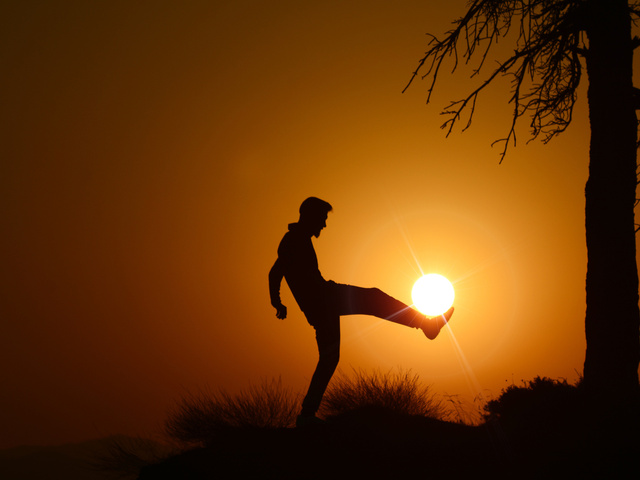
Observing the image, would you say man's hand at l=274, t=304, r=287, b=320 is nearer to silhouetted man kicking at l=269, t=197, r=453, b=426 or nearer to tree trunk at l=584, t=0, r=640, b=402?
silhouetted man kicking at l=269, t=197, r=453, b=426

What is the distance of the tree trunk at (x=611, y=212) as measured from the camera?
4.72m

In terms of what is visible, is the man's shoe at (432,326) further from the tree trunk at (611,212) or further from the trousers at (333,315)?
the tree trunk at (611,212)

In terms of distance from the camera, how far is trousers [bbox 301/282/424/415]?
4223 mm

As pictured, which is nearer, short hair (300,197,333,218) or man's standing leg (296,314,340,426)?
man's standing leg (296,314,340,426)

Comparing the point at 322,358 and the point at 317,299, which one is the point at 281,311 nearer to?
the point at 317,299

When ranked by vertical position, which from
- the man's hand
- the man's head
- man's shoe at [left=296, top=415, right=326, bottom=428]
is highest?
the man's head

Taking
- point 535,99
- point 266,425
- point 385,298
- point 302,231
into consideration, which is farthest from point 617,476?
point 535,99

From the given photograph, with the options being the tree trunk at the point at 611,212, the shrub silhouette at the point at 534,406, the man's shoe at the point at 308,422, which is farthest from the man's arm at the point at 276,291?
the tree trunk at the point at 611,212

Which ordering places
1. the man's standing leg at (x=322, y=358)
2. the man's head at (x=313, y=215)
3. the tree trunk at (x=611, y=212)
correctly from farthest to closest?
the tree trunk at (x=611, y=212), the man's head at (x=313, y=215), the man's standing leg at (x=322, y=358)

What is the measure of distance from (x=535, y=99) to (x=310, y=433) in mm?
5337

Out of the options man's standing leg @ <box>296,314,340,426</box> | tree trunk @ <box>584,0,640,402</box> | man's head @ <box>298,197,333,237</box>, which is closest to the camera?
man's standing leg @ <box>296,314,340,426</box>

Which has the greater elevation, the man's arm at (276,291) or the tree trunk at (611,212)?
the tree trunk at (611,212)

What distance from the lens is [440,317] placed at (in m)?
4.46

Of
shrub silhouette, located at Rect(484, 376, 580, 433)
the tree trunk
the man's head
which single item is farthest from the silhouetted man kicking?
the tree trunk
